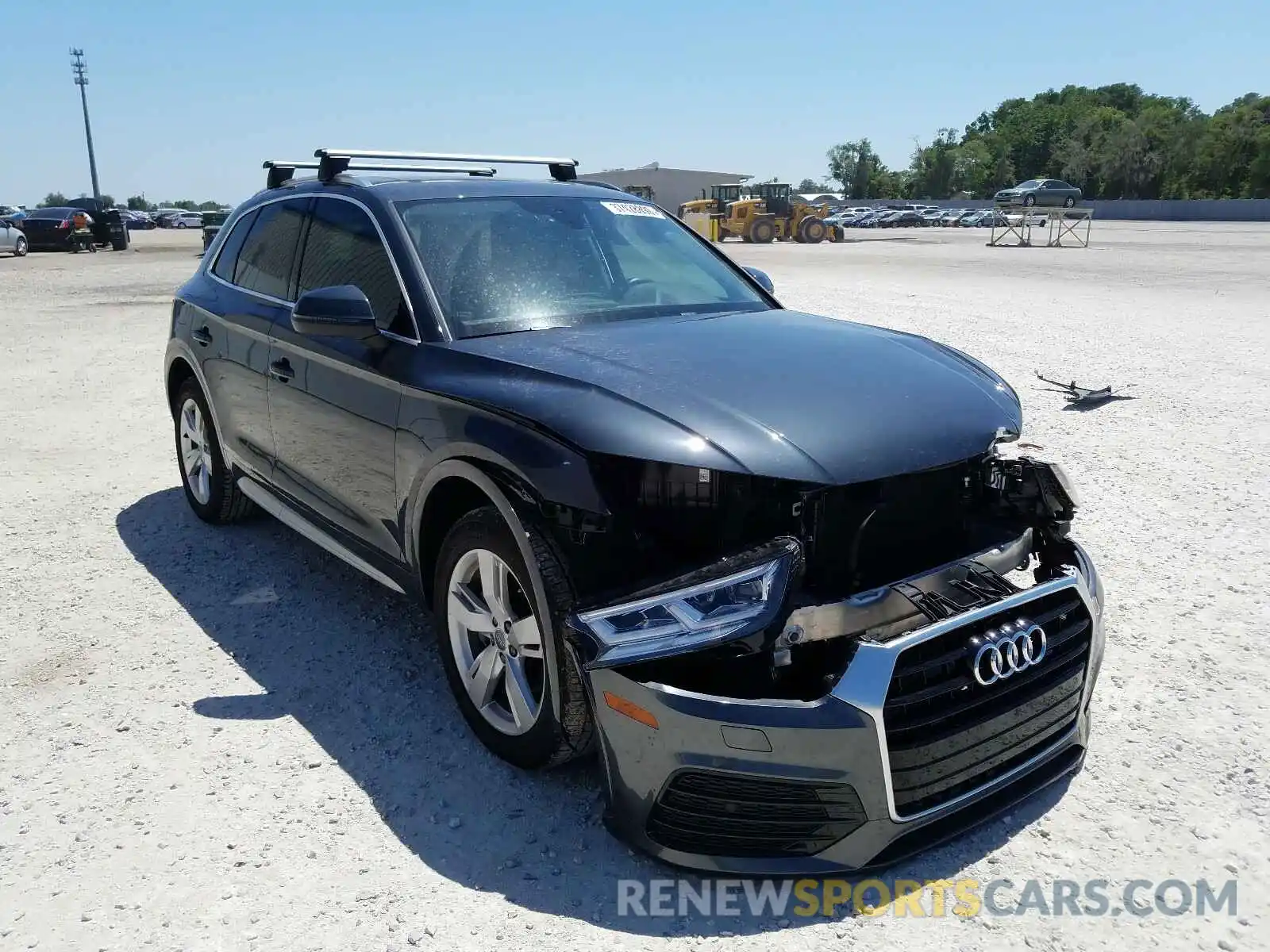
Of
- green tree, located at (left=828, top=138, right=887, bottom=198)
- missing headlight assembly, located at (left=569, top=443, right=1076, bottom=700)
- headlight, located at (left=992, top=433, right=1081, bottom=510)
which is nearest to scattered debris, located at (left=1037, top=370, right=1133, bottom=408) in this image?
headlight, located at (left=992, top=433, right=1081, bottom=510)

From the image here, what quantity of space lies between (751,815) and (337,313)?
6.95 ft

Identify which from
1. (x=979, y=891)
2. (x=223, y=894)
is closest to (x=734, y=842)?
(x=979, y=891)

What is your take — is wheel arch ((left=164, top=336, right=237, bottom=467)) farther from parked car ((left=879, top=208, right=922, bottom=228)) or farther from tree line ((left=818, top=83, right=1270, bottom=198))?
tree line ((left=818, top=83, right=1270, bottom=198))

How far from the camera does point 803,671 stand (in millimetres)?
2584

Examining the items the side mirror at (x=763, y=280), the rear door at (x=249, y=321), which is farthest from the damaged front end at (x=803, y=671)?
the rear door at (x=249, y=321)

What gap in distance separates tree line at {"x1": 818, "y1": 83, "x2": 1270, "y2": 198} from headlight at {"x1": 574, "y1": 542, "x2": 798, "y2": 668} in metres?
102

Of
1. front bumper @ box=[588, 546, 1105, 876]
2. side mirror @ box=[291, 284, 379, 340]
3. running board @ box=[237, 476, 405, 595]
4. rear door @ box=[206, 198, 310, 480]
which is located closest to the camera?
front bumper @ box=[588, 546, 1105, 876]

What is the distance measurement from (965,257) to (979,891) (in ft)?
103

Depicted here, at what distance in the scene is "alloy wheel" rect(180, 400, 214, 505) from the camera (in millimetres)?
5457

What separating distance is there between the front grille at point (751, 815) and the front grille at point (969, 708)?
0.17 metres

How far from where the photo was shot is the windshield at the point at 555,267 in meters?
3.56

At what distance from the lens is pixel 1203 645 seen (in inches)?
153

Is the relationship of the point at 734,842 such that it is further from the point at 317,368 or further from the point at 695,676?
the point at 317,368

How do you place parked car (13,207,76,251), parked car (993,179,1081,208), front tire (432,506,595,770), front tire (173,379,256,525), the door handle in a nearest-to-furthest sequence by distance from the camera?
1. front tire (432,506,595,770)
2. the door handle
3. front tire (173,379,256,525)
4. parked car (13,207,76,251)
5. parked car (993,179,1081,208)
